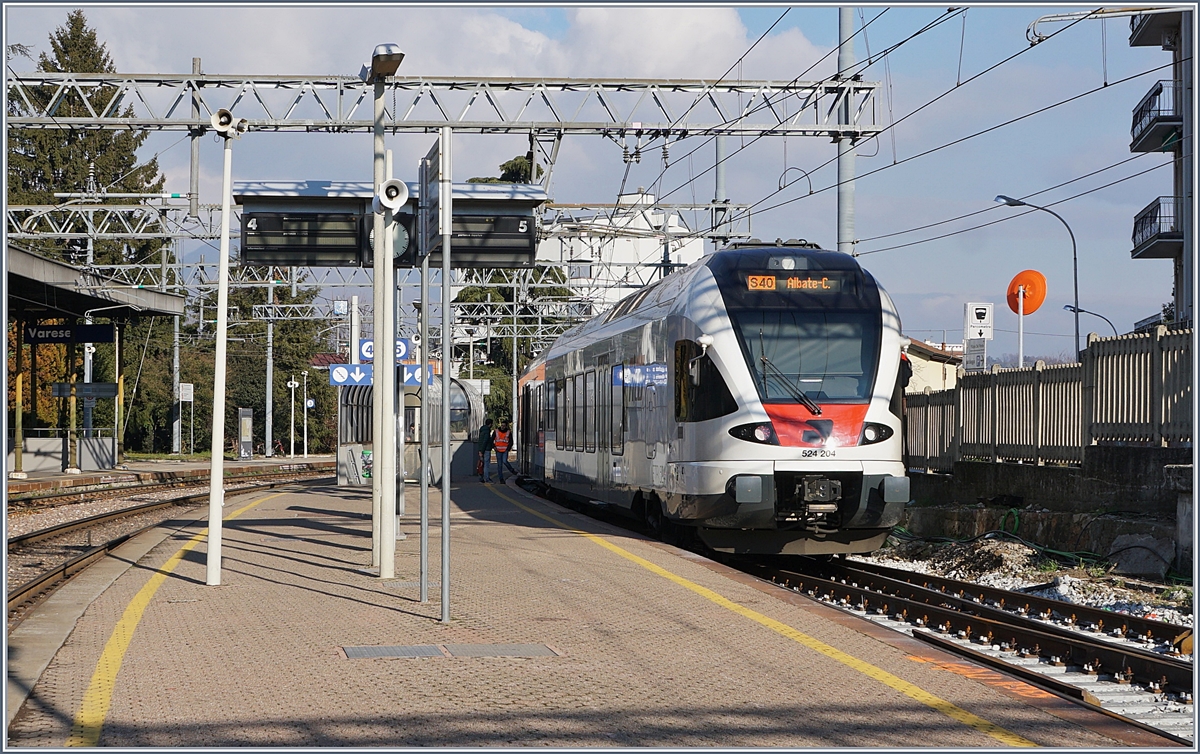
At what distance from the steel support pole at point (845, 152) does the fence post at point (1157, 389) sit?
4.90m

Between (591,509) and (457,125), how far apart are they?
8.18 metres

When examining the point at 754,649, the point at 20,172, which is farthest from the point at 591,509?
the point at 20,172

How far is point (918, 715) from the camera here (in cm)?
671

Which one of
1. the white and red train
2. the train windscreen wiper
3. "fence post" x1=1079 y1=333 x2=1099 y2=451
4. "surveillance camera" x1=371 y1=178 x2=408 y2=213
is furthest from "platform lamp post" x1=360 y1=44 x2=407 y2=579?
"fence post" x1=1079 y1=333 x2=1099 y2=451

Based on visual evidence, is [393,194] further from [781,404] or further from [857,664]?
[857,664]

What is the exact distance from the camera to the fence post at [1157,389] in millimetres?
15812

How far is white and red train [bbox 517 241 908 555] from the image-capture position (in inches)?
558

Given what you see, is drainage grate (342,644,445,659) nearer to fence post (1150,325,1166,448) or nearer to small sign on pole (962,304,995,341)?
fence post (1150,325,1166,448)

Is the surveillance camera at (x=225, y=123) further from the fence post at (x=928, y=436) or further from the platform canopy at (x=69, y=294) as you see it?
the platform canopy at (x=69, y=294)

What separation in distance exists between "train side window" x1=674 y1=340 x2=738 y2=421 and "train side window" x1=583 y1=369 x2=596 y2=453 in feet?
19.1

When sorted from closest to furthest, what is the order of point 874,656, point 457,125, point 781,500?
point 874,656, point 781,500, point 457,125

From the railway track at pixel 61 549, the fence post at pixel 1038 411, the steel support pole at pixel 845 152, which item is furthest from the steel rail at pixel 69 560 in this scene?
the fence post at pixel 1038 411

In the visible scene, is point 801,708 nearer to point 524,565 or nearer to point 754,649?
point 754,649

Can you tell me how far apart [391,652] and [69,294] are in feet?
95.1
